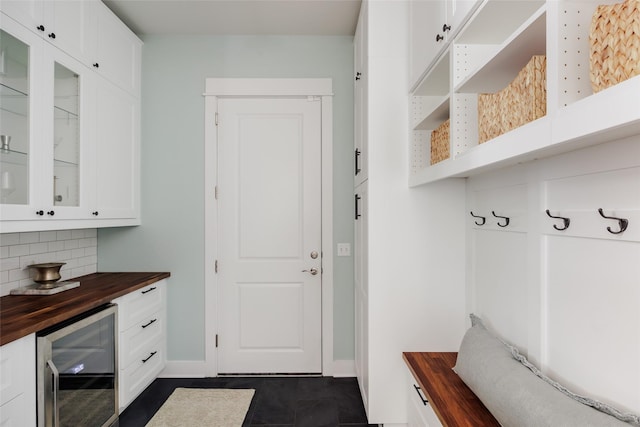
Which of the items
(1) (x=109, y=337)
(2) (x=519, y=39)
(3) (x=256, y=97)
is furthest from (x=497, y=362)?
(3) (x=256, y=97)

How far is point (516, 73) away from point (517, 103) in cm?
28

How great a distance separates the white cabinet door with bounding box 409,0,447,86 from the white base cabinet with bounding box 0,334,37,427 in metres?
2.17

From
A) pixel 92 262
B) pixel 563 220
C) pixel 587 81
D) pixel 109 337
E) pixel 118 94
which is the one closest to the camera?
pixel 587 81

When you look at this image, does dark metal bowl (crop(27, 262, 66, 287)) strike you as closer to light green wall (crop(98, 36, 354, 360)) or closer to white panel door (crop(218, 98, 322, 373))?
light green wall (crop(98, 36, 354, 360))

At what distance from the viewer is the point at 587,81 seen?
32.4 inches

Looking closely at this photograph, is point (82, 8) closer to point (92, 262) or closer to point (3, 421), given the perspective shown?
point (92, 262)

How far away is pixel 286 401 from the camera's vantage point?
2.41 m

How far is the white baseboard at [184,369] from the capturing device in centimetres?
277

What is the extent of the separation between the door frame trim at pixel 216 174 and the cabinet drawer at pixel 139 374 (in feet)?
1.15

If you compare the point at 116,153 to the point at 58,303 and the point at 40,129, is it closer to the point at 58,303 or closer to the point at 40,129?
the point at 40,129

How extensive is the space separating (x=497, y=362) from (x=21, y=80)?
2455mm

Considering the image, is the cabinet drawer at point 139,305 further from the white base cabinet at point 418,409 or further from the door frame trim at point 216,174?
the white base cabinet at point 418,409

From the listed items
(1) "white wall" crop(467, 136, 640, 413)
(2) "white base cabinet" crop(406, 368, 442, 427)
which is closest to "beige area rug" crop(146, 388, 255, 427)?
(2) "white base cabinet" crop(406, 368, 442, 427)

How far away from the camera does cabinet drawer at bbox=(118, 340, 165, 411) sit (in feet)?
7.21
